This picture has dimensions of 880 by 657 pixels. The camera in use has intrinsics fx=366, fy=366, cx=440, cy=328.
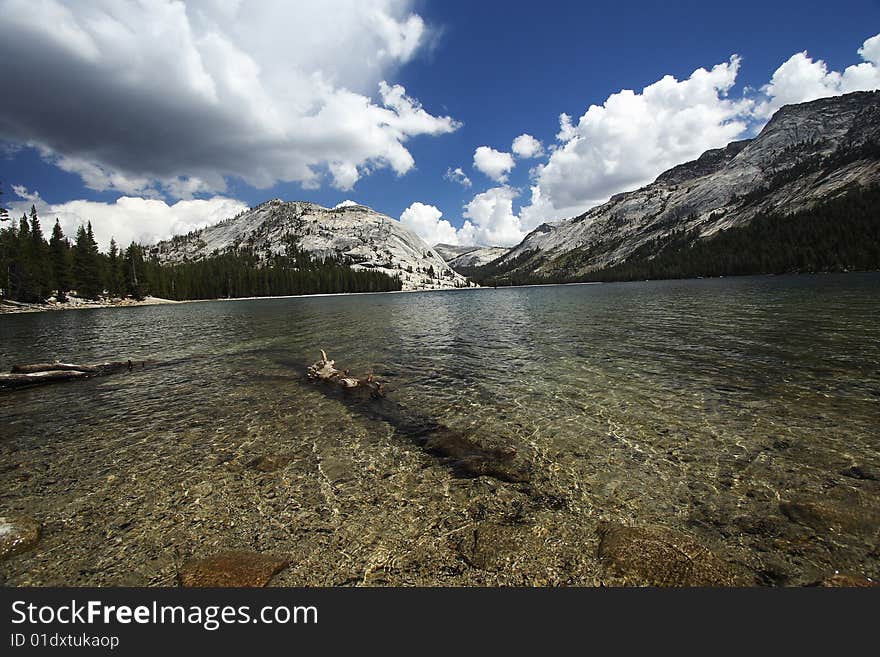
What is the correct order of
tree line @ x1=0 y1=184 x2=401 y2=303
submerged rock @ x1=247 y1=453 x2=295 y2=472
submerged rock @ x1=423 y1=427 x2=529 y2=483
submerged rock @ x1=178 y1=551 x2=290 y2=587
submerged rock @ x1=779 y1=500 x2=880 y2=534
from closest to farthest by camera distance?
submerged rock @ x1=178 y1=551 x2=290 y2=587 → submerged rock @ x1=779 y1=500 x2=880 y2=534 → submerged rock @ x1=423 y1=427 x2=529 y2=483 → submerged rock @ x1=247 y1=453 x2=295 y2=472 → tree line @ x1=0 y1=184 x2=401 y2=303

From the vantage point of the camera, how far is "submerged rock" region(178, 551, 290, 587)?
6754mm

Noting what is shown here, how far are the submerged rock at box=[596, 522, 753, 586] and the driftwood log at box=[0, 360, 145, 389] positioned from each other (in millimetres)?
29754

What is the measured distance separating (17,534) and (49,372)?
19883mm

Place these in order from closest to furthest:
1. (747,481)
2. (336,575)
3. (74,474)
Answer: (336,575), (747,481), (74,474)

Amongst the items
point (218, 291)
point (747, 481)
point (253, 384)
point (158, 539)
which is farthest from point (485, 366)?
point (218, 291)

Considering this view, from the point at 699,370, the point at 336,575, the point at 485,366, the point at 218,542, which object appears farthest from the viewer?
the point at 485,366

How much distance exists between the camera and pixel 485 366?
2461cm

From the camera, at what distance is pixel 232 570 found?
7.01 meters

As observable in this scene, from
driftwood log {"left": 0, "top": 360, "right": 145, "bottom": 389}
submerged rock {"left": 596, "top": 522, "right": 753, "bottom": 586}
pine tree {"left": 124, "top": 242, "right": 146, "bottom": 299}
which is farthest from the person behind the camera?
pine tree {"left": 124, "top": 242, "right": 146, "bottom": 299}

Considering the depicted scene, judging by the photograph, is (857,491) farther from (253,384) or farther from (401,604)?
(253,384)

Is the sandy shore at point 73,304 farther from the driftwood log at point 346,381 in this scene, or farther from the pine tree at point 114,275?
the driftwood log at point 346,381

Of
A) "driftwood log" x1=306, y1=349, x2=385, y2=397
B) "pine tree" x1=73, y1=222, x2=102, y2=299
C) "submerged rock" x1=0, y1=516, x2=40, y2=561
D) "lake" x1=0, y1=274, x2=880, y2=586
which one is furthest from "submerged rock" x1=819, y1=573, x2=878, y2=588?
"pine tree" x1=73, y1=222, x2=102, y2=299

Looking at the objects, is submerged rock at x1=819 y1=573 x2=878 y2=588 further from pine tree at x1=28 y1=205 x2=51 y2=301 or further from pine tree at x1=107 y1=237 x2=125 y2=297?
pine tree at x1=107 y1=237 x2=125 y2=297

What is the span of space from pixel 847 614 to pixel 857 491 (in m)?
5.02
